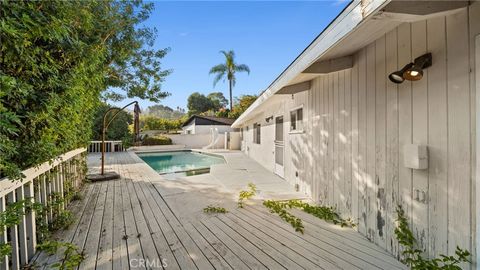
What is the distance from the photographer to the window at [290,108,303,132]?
5094 mm

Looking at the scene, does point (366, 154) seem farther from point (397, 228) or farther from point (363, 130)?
point (397, 228)

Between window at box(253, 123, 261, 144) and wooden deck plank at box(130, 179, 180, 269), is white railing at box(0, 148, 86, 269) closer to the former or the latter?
wooden deck plank at box(130, 179, 180, 269)

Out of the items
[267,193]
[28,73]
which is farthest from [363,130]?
[28,73]

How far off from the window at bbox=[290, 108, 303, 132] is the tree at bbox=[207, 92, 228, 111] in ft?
116

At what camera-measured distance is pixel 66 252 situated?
7.54 ft

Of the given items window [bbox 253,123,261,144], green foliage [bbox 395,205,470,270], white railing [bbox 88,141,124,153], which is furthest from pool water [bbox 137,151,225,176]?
green foliage [bbox 395,205,470,270]

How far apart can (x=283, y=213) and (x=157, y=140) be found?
62.5 feet

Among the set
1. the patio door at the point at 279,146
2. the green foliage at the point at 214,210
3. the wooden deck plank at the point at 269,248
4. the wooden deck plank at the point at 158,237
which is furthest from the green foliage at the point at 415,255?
the patio door at the point at 279,146

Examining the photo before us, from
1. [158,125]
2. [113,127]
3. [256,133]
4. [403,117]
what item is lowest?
[256,133]

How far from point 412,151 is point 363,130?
0.84m

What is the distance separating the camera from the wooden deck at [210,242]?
2176mm

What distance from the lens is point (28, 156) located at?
2084 millimetres

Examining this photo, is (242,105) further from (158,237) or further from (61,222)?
(158,237)

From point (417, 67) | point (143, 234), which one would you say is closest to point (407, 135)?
point (417, 67)
